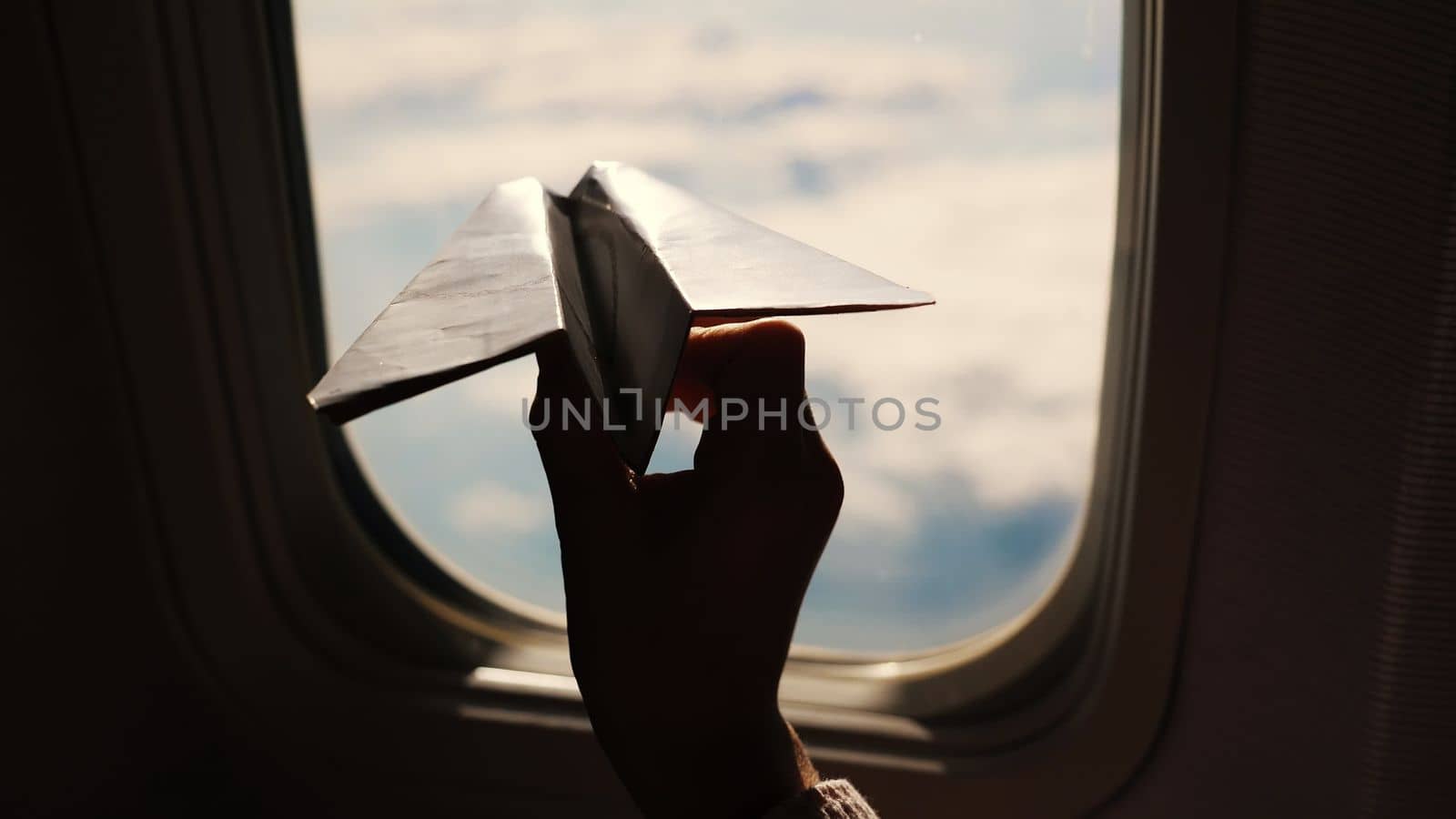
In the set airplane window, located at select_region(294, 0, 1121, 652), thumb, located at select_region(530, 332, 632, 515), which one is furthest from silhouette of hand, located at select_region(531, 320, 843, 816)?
airplane window, located at select_region(294, 0, 1121, 652)

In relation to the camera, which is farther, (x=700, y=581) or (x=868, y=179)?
(x=868, y=179)

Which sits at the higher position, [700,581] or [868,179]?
[868,179]

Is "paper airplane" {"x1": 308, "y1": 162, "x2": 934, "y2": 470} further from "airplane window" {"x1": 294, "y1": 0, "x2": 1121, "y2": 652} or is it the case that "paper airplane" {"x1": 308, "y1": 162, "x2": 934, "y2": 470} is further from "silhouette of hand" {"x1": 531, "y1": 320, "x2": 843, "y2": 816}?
"airplane window" {"x1": 294, "y1": 0, "x2": 1121, "y2": 652}

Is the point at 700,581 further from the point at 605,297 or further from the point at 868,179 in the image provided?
the point at 868,179

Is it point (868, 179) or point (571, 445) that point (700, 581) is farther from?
point (868, 179)

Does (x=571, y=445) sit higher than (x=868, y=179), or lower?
lower

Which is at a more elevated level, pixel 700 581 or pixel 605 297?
pixel 605 297

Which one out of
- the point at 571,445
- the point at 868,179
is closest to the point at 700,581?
the point at 571,445
